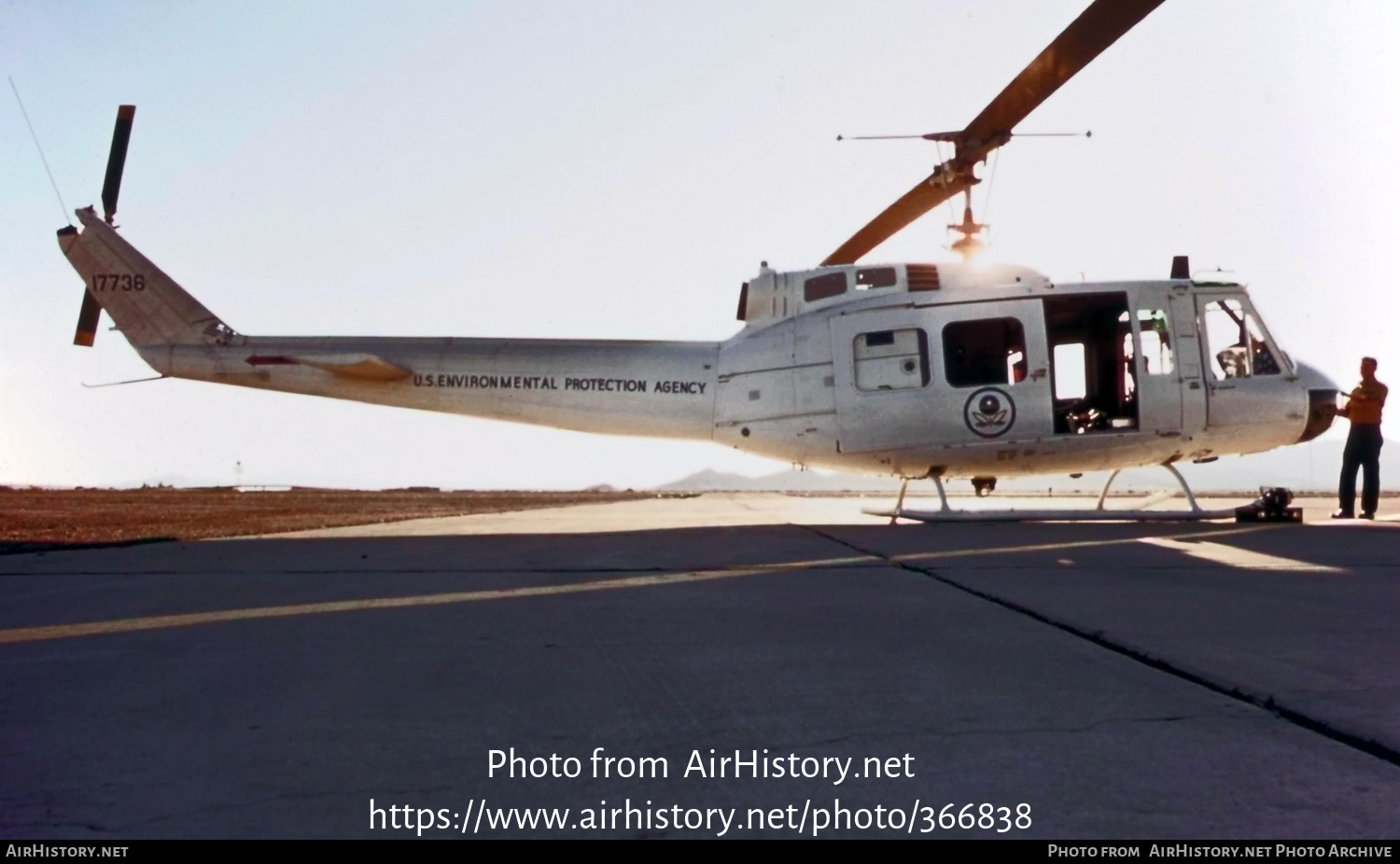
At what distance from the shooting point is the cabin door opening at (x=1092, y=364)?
437 inches

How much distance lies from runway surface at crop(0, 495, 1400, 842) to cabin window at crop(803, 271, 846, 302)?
597 centimetres

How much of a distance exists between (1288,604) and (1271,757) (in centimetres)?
271

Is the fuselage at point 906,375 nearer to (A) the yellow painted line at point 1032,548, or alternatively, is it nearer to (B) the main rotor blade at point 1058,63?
(B) the main rotor blade at point 1058,63

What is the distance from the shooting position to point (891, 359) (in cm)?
1125

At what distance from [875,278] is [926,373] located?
122 cm

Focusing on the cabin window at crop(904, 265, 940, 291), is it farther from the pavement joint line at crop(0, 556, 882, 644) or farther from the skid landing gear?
the pavement joint line at crop(0, 556, 882, 644)

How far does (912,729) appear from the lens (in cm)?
258

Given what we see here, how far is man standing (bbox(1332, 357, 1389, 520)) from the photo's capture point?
11.4 metres

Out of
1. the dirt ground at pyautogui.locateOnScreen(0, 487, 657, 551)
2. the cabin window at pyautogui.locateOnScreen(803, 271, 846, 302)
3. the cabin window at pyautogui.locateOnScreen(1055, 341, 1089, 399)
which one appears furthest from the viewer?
the cabin window at pyautogui.locateOnScreen(803, 271, 846, 302)

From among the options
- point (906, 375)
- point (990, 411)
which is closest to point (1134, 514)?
point (990, 411)

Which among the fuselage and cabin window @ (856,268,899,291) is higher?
cabin window @ (856,268,899,291)

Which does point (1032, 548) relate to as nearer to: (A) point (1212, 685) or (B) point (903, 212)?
(A) point (1212, 685)

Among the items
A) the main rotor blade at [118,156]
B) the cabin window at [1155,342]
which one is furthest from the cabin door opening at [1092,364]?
the main rotor blade at [118,156]

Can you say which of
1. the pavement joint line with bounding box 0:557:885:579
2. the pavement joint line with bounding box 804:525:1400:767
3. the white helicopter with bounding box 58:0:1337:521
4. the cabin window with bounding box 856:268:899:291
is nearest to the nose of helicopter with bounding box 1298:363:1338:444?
the white helicopter with bounding box 58:0:1337:521
